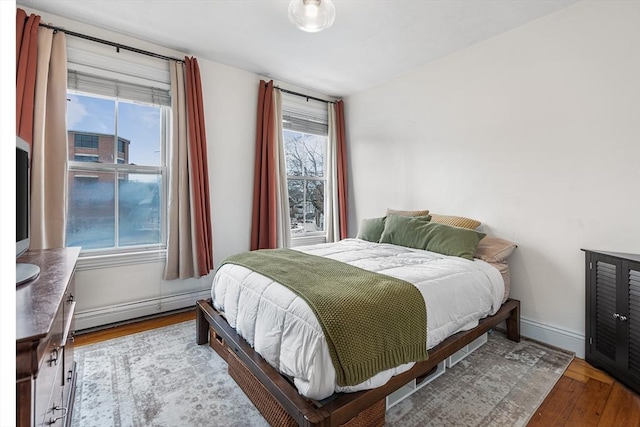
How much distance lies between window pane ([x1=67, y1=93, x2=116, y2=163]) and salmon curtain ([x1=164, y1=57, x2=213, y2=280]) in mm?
524

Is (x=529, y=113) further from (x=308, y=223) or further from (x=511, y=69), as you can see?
(x=308, y=223)

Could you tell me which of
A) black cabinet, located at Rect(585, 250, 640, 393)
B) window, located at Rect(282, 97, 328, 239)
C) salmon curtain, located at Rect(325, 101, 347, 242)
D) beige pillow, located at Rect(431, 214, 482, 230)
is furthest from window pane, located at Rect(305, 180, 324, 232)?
black cabinet, located at Rect(585, 250, 640, 393)

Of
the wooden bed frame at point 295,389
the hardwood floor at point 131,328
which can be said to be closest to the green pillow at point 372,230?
the wooden bed frame at point 295,389

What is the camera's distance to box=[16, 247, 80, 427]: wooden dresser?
2.50 feet

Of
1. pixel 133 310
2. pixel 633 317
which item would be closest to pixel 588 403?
pixel 633 317

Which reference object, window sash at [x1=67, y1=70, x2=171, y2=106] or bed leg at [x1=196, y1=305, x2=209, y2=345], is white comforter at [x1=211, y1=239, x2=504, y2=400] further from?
window sash at [x1=67, y1=70, x2=171, y2=106]

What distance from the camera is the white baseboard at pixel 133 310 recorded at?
2.63m

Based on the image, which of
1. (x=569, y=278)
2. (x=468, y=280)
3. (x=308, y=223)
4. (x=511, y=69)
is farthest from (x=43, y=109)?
(x=569, y=278)

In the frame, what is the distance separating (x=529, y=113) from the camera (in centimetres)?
255

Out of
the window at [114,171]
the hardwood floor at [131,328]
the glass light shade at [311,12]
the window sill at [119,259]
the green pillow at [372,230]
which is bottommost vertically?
the hardwood floor at [131,328]

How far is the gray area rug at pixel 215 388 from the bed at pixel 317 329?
14 centimetres

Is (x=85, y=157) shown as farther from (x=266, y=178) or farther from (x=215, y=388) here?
(x=215, y=388)

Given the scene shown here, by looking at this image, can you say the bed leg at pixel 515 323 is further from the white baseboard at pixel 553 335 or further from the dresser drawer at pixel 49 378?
the dresser drawer at pixel 49 378

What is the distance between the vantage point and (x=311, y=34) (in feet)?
9.00
